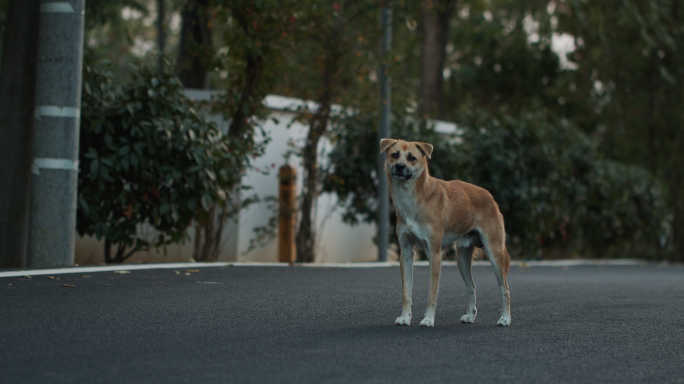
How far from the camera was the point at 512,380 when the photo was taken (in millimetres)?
4363

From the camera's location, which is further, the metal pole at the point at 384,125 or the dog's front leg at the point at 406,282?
the metal pole at the point at 384,125

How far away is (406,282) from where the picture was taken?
628 cm

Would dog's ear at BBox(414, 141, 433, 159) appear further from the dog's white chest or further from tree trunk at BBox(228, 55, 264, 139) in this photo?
tree trunk at BBox(228, 55, 264, 139)

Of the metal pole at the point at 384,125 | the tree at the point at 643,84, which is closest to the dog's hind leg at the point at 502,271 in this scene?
the metal pole at the point at 384,125

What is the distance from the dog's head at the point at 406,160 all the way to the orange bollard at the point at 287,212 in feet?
26.5

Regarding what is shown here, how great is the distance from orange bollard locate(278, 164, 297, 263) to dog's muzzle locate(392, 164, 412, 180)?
27.0ft

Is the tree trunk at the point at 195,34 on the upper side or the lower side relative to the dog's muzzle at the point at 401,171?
upper

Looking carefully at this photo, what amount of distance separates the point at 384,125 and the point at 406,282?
7943 mm

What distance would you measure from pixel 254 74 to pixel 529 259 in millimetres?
9902

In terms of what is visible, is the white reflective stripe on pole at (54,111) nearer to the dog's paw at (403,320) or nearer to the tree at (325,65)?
the tree at (325,65)

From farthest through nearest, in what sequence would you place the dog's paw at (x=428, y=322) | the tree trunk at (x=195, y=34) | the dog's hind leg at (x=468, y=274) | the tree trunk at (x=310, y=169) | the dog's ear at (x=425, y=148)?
the tree trunk at (x=195, y=34) < the tree trunk at (x=310, y=169) < the dog's hind leg at (x=468, y=274) < the dog's ear at (x=425, y=148) < the dog's paw at (x=428, y=322)

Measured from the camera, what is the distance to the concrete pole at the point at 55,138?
8781 millimetres

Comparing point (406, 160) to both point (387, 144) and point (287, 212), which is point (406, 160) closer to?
point (387, 144)

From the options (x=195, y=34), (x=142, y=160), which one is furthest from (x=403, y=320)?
(x=195, y=34)
